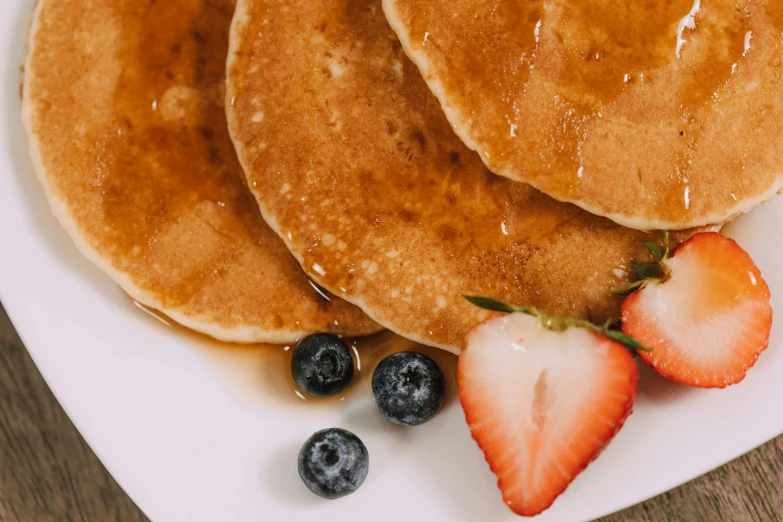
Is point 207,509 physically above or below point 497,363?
below

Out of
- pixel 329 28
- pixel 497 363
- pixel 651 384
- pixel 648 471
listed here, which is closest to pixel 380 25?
pixel 329 28

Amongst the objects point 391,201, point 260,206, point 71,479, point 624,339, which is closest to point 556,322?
point 624,339

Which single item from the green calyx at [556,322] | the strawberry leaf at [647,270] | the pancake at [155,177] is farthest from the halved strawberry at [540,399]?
the pancake at [155,177]

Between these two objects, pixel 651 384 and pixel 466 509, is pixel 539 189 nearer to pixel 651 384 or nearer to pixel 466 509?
pixel 651 384

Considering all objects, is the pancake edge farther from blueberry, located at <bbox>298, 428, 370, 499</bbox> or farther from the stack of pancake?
blueberry, located at <bbox>298, 428, 370, 499</bbox>

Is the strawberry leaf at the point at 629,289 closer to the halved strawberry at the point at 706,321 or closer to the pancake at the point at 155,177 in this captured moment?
the halved strawberry at the point at 706,321

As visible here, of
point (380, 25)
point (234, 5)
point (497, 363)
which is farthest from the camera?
point (234, 5)

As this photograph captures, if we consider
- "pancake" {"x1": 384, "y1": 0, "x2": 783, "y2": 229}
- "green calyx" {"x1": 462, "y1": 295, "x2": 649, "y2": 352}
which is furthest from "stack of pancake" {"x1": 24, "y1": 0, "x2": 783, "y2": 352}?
"green calyx" {"x1": 462, "y1": 295, "x2": 649, "y2": 352}
